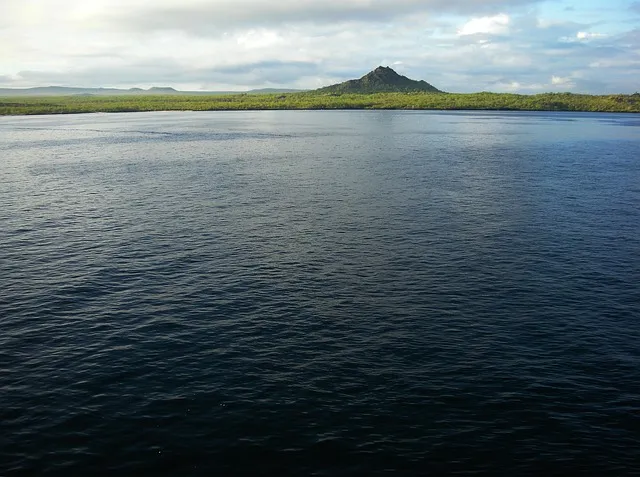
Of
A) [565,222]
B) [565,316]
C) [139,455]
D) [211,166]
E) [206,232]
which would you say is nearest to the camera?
[139,455]

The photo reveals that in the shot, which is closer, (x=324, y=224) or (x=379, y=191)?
(x=324, y=224)

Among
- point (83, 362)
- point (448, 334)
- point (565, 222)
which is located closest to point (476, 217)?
point (565, 222)

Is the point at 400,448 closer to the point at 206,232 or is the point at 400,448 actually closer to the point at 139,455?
the point at 139,455

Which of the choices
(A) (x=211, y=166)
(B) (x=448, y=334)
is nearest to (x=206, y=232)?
(B) (x=448, y=334)

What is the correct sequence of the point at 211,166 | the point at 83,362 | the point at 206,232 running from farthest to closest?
the point at 211,166
the point at 206,232
the point at 83,362

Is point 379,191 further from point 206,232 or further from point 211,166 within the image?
point 211,166

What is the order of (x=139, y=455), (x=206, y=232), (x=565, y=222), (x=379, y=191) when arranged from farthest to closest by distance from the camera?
1. (x=379, y=191)
2. (x=565, y=222)
3. (x=206, y=232)
4. (x=139, y=455)
